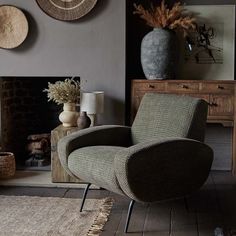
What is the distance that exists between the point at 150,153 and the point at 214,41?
2.03 metres

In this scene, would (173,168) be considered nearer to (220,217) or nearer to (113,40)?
(220,217)

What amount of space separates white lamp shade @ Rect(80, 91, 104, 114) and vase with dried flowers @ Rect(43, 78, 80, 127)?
91mm

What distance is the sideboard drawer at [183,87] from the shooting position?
13.1ft

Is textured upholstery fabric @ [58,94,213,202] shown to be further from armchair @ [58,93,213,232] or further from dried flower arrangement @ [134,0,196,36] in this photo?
dried flower arrangement @ [134,0,196,36]

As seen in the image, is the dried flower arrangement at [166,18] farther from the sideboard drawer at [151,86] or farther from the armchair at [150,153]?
the armchair at [150,153]

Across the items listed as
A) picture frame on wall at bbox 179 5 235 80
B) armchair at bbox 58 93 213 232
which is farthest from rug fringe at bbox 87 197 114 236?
picture frame on wall at bbox 179 5 235 80

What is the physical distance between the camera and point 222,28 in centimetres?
429

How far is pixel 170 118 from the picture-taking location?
3.24 meters

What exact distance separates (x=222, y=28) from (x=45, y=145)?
2131 mm

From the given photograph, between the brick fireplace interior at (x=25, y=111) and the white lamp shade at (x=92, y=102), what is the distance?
0.87 metres

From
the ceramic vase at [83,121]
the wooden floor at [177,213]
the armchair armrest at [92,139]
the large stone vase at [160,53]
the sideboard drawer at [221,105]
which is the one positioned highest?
the large stone vase at [160,53]

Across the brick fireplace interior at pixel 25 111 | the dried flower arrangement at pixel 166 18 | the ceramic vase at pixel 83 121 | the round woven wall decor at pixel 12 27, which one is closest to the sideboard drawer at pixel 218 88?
the dried flower arrangement at pixel 166 18

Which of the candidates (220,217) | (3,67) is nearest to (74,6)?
(3,67)

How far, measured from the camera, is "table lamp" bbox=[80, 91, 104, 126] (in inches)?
150
